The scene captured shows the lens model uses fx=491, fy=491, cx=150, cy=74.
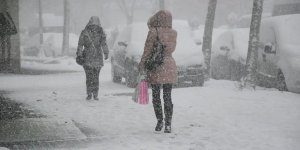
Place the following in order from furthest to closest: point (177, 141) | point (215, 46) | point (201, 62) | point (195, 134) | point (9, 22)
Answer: point (215, 46), point (201, 62), point (9, 22), point (195, 134), point (177, 141)

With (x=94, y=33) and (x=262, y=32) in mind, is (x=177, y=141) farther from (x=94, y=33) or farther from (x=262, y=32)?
(x=262, y=32)

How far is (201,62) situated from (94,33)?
3.84 metres

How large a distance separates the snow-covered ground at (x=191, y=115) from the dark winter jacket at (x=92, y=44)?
945 millimetres

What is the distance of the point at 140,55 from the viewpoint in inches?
532

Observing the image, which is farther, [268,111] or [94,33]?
[94,33]

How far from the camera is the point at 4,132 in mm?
7516

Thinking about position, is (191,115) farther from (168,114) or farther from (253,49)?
(253,49)

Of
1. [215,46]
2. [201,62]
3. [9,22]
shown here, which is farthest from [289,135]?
[215,46]

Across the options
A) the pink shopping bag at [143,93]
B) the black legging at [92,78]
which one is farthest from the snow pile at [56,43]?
the pink shopping bag at [143,93]

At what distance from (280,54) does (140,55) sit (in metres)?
3.74

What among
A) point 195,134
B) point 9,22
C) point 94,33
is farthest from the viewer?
point 9,22

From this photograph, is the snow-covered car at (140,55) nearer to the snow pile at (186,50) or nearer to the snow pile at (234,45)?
the snow pile at (186,50)

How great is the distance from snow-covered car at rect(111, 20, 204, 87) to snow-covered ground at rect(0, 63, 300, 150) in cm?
46

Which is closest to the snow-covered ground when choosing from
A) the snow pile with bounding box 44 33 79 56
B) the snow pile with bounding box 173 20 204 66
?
the snow pile with bounding box 173 20 204 66
